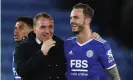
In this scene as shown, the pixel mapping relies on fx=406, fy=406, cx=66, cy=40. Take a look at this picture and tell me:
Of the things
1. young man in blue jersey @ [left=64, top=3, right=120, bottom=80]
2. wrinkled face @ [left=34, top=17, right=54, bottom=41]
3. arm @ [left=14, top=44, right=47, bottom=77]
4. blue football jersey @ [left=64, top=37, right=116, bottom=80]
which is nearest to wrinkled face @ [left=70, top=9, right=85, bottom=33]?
young man in blue jersey @ [left=64, top=3, right=120, bottom=80]

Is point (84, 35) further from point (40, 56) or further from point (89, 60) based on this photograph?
point (40, 56)

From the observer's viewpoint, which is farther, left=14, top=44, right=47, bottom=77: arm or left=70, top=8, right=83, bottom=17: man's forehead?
left=70, top=8, right=83, bottom=17: man's forehead

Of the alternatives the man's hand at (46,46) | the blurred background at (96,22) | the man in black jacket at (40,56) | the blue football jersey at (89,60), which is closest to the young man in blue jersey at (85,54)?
the blue football jersey at (89,60)

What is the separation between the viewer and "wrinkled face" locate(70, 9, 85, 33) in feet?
9.04

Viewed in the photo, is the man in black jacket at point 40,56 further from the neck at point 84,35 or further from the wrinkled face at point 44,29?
the neck at point 84,35

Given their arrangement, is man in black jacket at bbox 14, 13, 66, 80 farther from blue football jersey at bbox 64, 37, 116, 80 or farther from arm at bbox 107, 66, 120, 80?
arm at bbox 107, 66, 120, 80

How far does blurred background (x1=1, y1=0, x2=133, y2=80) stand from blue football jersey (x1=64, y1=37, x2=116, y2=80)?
1721 mm

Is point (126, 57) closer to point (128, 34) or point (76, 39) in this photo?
point (128, 34)

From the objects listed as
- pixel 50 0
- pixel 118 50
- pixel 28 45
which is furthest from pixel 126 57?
pixel 28 45

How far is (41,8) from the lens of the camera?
4.81 metres

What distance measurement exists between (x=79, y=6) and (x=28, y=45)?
1.59 ft

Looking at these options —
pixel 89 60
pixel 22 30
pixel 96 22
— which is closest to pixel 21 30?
pixel 22 30

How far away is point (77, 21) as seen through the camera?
2.76 meters

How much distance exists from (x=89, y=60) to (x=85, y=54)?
0.05 meters
